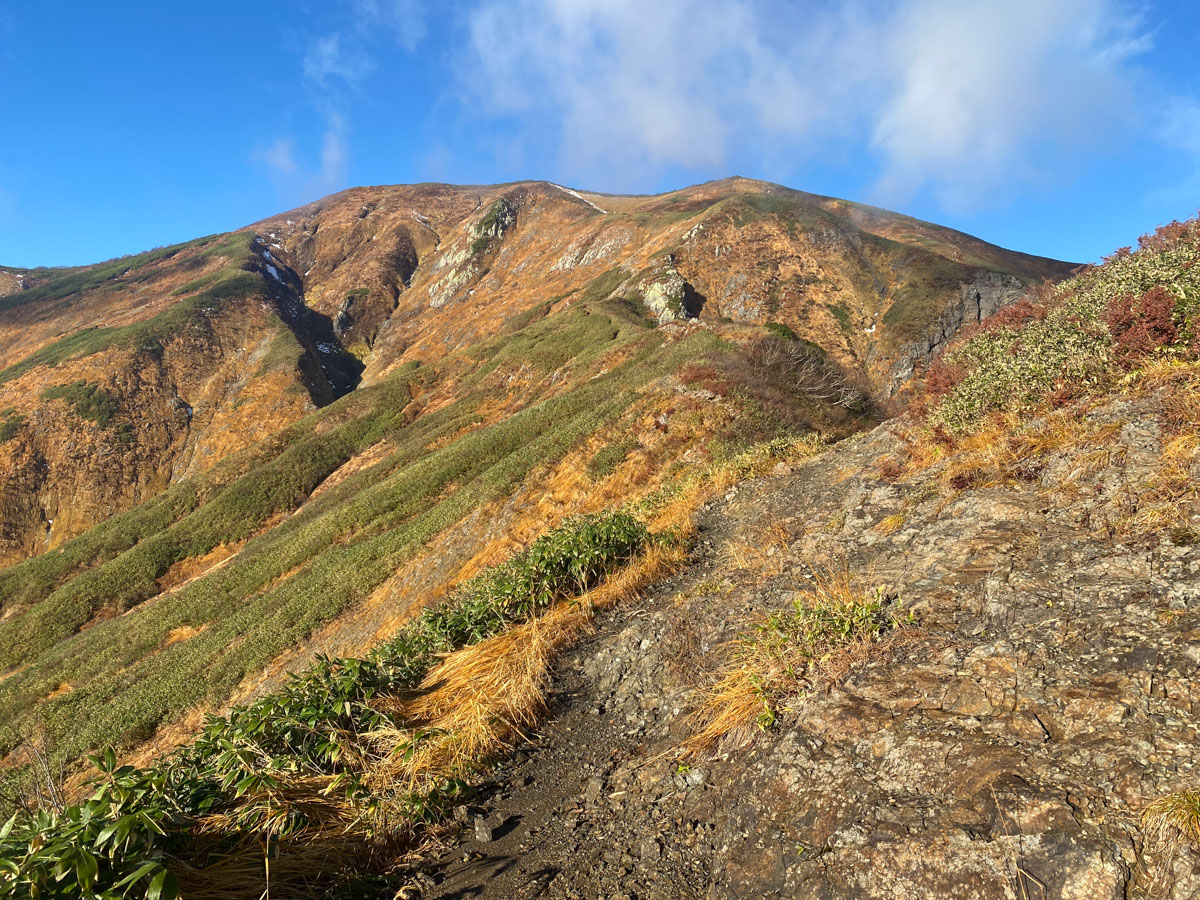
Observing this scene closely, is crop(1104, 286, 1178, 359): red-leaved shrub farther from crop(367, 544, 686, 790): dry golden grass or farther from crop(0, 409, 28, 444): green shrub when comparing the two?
crop(0, 409, 28, 444): green shrub

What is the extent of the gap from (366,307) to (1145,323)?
119 metres

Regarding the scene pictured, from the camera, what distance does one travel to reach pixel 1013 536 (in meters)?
5.95

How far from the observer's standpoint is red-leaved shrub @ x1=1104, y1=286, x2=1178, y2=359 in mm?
Result: 7707

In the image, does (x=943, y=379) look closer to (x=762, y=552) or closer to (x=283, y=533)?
(x=762, y=552)

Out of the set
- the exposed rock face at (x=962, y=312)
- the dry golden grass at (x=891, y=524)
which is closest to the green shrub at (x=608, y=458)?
the dry golden grass at (x=891, y=524)

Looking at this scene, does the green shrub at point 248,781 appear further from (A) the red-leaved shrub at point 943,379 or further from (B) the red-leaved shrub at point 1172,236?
(B) the red-leaved shrub at point 1172,236

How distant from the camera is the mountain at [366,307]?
60031 millimetres

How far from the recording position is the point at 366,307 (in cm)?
11112

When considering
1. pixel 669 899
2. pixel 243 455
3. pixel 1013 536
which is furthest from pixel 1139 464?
pixel 243 455

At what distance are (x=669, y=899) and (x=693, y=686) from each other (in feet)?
7.37

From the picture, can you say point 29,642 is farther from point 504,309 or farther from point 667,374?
point 504,309

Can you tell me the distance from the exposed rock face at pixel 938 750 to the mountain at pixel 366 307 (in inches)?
1336

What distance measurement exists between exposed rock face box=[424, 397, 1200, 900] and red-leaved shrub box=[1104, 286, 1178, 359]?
1.62 meters

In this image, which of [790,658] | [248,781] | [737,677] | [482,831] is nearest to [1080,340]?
[790,658]
